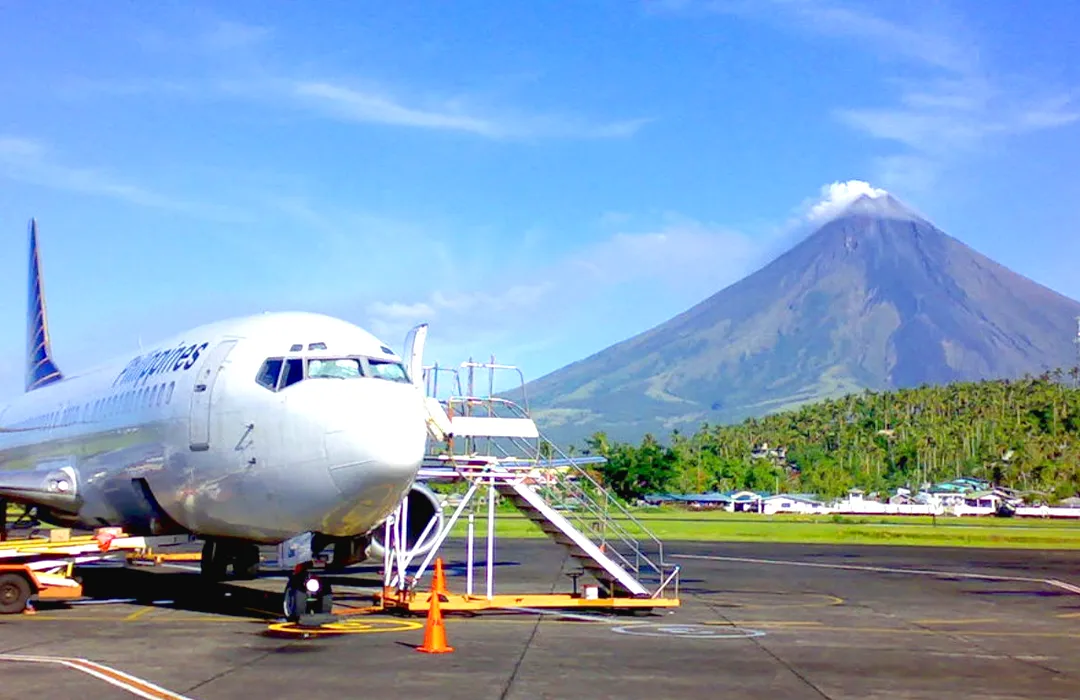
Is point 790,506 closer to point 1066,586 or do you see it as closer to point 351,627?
Result: point 1066,586

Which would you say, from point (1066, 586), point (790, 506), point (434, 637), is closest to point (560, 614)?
point (434, 637)

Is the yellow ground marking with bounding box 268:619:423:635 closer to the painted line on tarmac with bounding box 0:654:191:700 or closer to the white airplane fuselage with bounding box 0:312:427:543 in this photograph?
the white airplane fuselage with bounding box 0:312:427:543

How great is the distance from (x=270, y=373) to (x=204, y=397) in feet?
5.09

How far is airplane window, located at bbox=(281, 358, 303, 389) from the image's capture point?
18906 millimetres

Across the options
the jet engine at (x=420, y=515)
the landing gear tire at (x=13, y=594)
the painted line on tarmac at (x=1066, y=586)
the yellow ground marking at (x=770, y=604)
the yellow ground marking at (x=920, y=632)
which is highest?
the jet engine at (x=420, y=515)

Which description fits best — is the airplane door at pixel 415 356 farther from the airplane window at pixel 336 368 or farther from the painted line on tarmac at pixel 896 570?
the painted line on tarmac at pixel 896 570

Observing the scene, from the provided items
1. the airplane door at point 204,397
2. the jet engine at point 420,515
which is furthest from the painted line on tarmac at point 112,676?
the jet engine at point 420,515

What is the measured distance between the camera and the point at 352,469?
17703 mm

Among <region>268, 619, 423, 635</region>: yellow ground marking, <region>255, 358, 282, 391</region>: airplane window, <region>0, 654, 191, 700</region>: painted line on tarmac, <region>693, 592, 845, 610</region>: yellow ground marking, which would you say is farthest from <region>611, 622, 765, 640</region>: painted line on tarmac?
<region>0, 654, 191, 700</region>: painted line on tarmac

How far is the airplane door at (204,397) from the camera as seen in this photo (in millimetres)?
19875

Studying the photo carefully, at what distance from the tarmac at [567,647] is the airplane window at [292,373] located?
3.68 m

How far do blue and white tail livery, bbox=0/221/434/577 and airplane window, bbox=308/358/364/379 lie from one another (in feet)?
0.05

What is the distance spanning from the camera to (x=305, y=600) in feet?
64.4

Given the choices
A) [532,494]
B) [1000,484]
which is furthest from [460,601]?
[1000,484]
